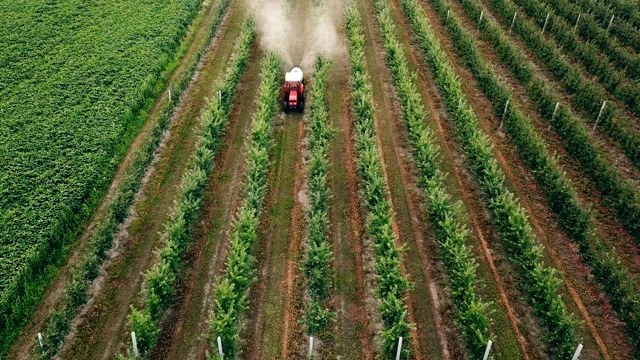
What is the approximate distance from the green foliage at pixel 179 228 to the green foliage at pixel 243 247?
6.09ft

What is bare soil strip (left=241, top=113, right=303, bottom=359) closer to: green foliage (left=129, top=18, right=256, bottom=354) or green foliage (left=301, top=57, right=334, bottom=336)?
green foliage (left=301, top=57, right=334, bottom=336)

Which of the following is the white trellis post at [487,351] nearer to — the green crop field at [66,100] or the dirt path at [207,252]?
the dirt path at [207,252]

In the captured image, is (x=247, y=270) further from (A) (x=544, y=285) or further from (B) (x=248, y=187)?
(A) (x=544, y=285)

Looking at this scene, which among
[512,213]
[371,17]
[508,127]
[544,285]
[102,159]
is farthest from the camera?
[371,17]

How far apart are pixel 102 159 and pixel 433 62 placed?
21.2 meters

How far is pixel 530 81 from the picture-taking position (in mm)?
34562

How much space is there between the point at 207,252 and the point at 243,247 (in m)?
3.26

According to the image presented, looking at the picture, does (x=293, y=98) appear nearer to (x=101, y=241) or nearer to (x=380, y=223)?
(x=380, y=223)

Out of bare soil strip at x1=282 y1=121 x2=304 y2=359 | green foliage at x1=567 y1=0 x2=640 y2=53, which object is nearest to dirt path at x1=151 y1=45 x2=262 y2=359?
bare soil strip at x1=282 y1=121 x2=304 y2=359

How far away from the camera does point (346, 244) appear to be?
2481cm

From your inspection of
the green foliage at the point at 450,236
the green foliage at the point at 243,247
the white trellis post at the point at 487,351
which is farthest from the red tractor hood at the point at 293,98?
the white trellis post at the point at 487,351

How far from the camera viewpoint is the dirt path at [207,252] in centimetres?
2047

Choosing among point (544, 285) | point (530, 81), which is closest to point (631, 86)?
point (530, 81)

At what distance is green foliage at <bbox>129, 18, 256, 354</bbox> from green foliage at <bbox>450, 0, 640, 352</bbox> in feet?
52.6
